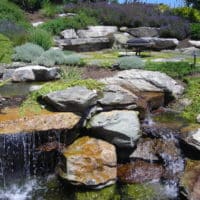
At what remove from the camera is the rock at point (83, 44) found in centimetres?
1434

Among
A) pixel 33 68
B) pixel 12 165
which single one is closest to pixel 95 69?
pixel 33 68

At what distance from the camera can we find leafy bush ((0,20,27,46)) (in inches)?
493

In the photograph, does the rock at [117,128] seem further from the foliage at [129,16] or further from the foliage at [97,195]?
the foliage at [129,16]

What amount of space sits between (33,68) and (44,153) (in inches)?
113

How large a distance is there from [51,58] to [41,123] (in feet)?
13.9

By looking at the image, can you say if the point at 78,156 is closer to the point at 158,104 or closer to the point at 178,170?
the point at 178,170

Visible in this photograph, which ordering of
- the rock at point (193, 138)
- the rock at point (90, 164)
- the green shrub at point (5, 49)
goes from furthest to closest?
the green shrub at point (5, 49)
the rock at point (193, 138)
the rock at point (90, 164)

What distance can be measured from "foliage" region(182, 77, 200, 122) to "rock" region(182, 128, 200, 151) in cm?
91

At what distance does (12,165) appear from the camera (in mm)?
7016

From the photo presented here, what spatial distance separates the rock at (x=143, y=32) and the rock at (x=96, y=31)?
2.27ft

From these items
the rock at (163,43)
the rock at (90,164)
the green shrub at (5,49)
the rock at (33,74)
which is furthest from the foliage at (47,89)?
the rock at (163,43)

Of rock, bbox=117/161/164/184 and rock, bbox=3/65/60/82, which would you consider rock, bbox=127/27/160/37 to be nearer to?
rock, bbox=3/65/60/82

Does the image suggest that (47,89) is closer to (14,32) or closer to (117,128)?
(117,128)

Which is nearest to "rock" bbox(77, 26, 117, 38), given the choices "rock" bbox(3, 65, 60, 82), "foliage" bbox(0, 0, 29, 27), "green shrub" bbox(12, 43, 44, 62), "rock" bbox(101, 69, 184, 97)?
"foliage" bbox(0, 0, 29, 27)
